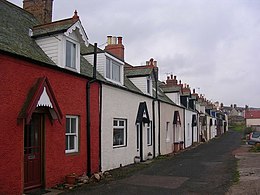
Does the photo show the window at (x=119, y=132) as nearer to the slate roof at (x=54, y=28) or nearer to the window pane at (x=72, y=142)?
the window pane at (x=72, y=142)

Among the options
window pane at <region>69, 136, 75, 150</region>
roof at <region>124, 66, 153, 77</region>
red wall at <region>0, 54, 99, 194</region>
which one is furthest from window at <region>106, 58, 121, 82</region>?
window pane at <region>69, 136, 75, 150</region>

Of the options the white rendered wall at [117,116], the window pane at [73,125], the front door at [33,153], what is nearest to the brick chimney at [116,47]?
the white rendered wall at [117,116]

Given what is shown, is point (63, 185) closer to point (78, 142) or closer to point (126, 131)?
point (78, 142)

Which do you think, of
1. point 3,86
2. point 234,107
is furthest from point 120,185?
point 234,107

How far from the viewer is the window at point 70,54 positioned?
12.6 m

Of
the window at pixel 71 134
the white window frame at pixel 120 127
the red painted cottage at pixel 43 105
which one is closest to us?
the red painted cottage at pixel 43 105

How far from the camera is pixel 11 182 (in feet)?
29.9

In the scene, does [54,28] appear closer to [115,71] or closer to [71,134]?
[71,134]

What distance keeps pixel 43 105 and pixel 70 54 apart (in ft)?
10.8

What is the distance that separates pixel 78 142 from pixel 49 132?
77.8 inches

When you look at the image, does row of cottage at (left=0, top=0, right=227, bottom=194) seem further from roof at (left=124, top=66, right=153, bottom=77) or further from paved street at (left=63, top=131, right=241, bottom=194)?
roof at (left=124, top=66, right=153, bottom=77)

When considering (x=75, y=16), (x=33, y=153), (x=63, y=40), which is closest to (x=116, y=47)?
(x=75, y=16)

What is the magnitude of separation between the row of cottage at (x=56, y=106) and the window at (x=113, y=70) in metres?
0.05

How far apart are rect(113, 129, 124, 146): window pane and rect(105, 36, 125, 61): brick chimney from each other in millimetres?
6724
